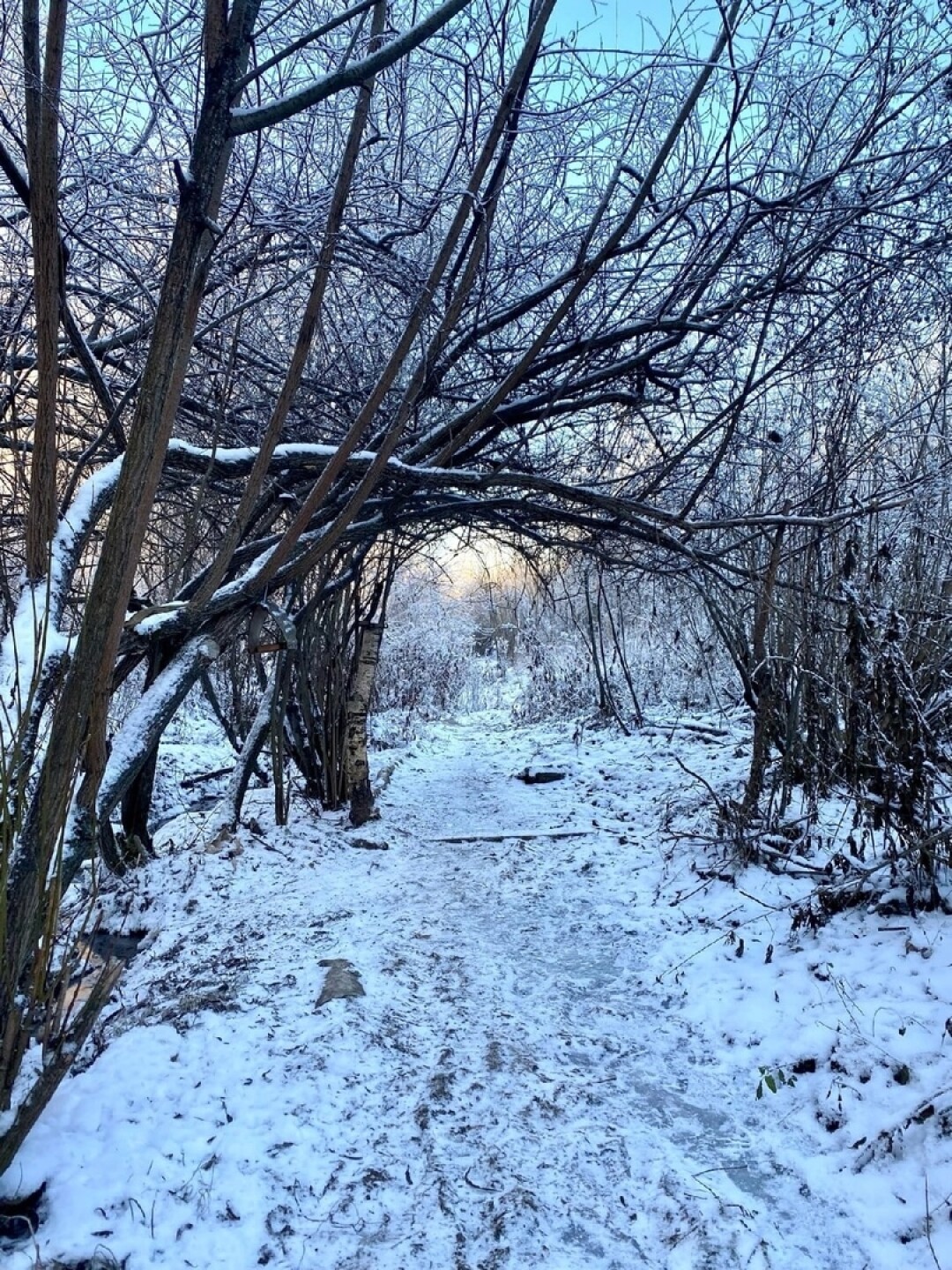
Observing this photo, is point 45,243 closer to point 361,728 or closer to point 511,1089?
point 511,1089

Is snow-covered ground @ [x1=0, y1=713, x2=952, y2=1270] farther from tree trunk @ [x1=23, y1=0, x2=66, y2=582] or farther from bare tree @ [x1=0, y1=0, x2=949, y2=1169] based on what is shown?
tree trunk @ [x1=23, y1=0, x2=66, y2=582]

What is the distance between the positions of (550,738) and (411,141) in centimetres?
870

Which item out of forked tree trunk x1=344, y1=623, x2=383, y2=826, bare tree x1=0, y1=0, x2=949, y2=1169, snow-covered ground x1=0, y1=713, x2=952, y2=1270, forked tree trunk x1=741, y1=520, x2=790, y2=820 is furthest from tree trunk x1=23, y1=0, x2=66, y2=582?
forked tree trunk x1=344, y1=623, x2=383, y2=826

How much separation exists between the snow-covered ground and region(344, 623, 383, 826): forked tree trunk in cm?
192

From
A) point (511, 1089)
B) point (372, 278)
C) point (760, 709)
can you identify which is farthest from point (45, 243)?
point (760, 709)

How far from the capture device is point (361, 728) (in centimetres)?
692

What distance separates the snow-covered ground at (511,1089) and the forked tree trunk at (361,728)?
1.92 m

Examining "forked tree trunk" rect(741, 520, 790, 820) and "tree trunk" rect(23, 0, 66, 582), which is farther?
"forked tree trunk" rect(741, 520, 790, 820)

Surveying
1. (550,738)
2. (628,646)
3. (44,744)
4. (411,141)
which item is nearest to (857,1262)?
(44,744)

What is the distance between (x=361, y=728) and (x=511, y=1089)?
4.40m

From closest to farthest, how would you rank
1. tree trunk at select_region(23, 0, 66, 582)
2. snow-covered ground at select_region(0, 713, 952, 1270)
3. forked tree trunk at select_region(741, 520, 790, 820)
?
1. snow-covered ground at select_region(0, 713, 952, 1270)
2. tree trunk at select_region(23, 0, 66, 582)
3. forked tree trunk at select_region(741, 520, 790, 820)

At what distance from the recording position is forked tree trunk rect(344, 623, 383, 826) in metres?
6.82

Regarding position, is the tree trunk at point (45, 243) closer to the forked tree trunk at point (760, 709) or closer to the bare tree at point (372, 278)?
the bare tree at point (372, 278)

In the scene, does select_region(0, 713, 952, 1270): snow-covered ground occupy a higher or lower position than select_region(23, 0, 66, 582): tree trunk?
lower
